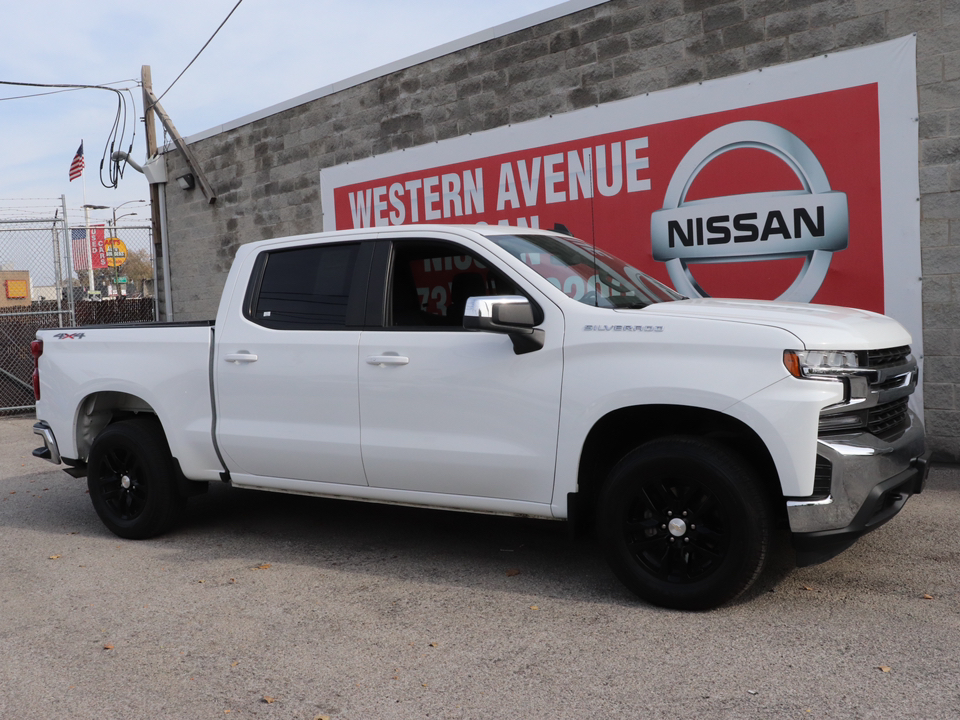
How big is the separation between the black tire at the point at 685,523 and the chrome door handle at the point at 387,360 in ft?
4.23

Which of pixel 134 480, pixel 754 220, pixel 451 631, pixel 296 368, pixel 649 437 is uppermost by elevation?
pixel 754 220

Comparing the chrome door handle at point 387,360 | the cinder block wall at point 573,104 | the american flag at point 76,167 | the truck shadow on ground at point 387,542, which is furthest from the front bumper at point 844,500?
the american flag at point 76,167

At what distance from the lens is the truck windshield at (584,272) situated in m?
4.68

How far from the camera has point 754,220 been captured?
26.2 ft

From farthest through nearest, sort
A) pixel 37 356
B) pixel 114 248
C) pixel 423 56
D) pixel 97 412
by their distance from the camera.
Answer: pixel 114 248 < pixel 423 56 < pixel 37 356 < pixel 97 412

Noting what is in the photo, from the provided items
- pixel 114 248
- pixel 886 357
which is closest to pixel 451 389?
pixel 886 357

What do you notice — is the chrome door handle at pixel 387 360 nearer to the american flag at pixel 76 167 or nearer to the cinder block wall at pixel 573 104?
the cinder block wall at pixel 573 104

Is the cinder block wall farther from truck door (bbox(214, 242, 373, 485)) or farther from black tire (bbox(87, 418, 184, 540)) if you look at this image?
black tire (bbox(87, 418, 184, 540))

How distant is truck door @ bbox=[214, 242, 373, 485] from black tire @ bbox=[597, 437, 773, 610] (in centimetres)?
156

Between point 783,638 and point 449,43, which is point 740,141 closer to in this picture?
point 449,43

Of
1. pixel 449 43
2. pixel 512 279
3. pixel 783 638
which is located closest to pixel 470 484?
pixel 512 279

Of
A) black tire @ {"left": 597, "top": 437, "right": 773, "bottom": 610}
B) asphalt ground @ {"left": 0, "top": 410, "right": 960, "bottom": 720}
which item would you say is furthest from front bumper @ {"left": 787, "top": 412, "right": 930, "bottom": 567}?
asphalt ground @ {"left": 0, "top": 410, "right": 960, "bottom": 720}

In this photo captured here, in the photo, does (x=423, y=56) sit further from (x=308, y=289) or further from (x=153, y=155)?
(x=153, y=155)

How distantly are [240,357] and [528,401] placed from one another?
6.38 feet
